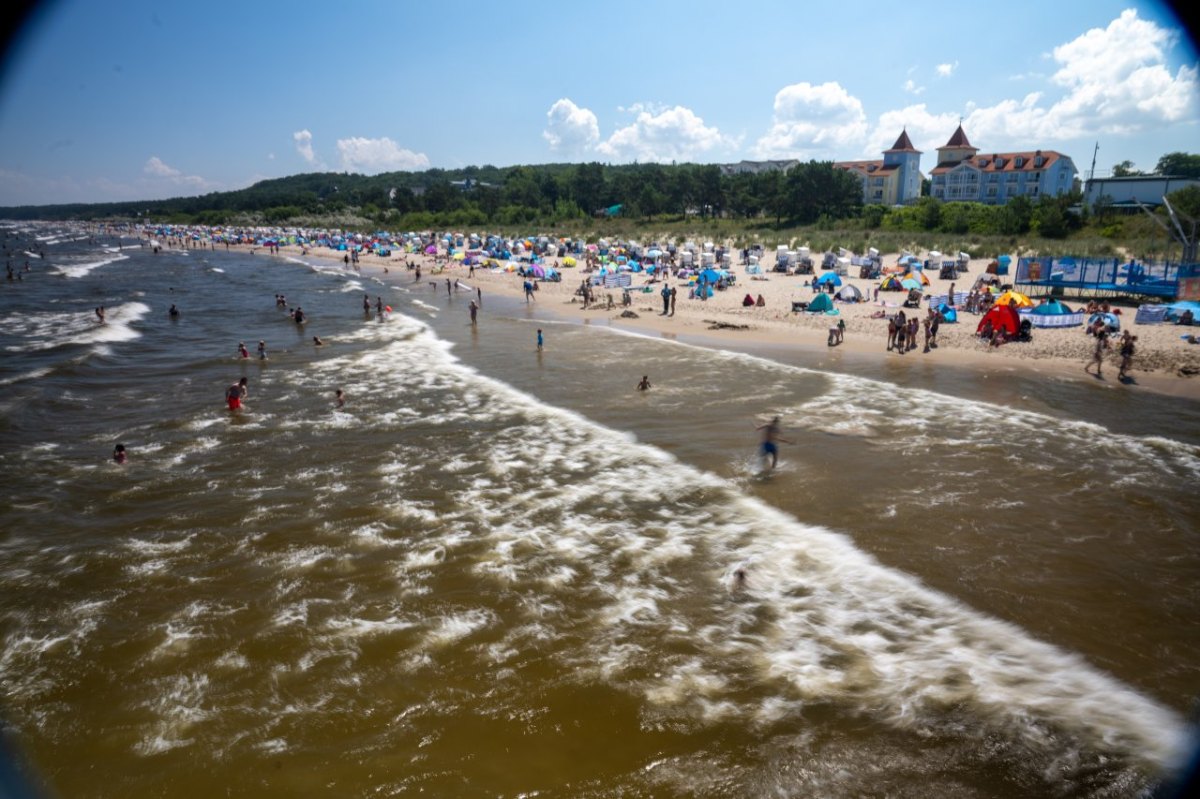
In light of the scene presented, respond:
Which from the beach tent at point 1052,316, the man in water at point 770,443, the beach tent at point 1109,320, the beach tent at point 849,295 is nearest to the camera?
the man in water at point 770,443

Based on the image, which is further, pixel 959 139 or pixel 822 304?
pixel 959 139

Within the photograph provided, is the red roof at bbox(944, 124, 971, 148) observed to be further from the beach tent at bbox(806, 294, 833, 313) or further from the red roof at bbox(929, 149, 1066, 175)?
the beach tent at bbox(806, 294, 833, 313)

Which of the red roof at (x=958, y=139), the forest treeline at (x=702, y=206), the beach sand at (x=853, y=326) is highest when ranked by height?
the red roof at (x=958, y=139)

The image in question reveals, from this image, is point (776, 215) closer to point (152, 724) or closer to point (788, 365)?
point (788, 365)

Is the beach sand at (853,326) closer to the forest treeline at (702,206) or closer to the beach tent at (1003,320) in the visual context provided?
the beach tent at (1003,320)

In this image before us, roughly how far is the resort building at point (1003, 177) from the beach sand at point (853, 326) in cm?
5428

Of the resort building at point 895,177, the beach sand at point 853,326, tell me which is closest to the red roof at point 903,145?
the resort building at point 895,177

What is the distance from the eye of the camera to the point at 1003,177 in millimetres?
88125

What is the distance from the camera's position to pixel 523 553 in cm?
1062

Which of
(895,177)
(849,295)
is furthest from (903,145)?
(849,295)

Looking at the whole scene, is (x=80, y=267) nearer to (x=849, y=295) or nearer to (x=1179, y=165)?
(x=849, y=295)

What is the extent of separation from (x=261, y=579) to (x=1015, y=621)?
10880 mm

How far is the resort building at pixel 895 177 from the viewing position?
10050 cm

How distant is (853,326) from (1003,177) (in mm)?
79182
